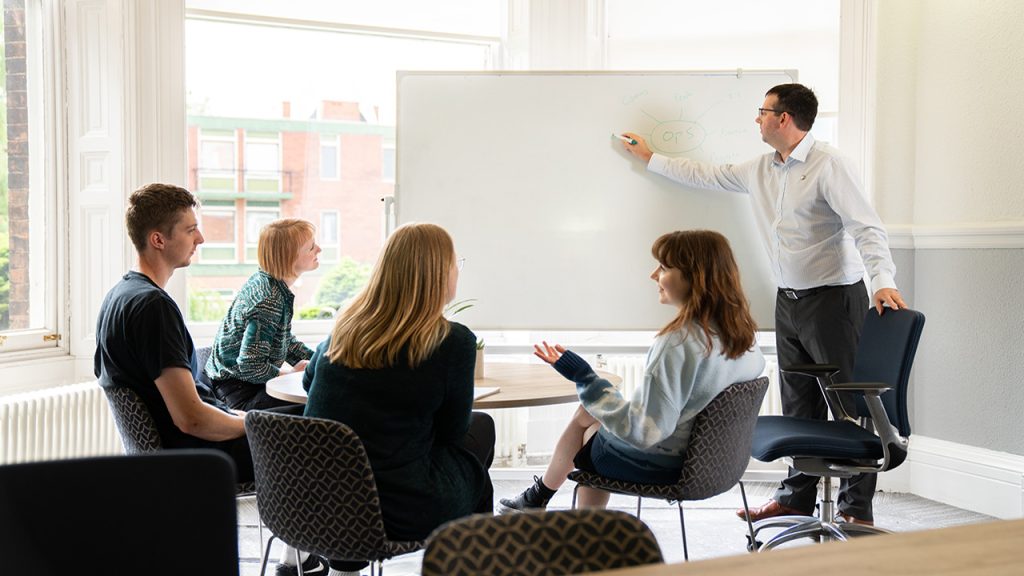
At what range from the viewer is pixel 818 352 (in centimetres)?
377

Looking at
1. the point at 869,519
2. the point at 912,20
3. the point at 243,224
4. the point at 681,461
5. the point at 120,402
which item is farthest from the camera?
the point at 243,224

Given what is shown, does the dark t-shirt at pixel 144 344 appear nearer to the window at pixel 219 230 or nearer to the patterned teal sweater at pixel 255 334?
the patterned teal sweater at pixel 255 334

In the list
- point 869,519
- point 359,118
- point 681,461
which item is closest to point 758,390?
point 681,461

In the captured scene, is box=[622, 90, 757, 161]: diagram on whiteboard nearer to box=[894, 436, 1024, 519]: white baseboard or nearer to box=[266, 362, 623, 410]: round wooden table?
box=[266, 362, 623, 410]: round wooden table

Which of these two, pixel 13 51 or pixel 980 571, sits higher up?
pixel 13 51

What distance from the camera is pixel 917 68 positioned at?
14.9 ft

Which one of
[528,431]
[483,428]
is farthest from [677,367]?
[528,431]

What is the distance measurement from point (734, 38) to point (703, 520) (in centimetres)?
253

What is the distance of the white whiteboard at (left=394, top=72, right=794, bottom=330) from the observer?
414 cm

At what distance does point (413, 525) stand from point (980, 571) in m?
1.43

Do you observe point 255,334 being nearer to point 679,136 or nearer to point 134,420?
point 134,420

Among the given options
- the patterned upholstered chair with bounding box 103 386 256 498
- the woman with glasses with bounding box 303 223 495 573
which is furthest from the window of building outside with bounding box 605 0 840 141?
the patterned upholstered chair with bounding box 103 386 256 498

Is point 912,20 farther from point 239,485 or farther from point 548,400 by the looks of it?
point 239,485

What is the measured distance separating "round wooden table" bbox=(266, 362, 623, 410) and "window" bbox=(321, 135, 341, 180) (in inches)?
77.3
